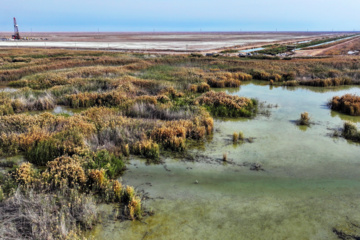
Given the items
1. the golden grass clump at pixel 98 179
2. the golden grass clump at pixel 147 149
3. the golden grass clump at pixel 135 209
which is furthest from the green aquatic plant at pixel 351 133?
the golden grass clump at pixel 98 179

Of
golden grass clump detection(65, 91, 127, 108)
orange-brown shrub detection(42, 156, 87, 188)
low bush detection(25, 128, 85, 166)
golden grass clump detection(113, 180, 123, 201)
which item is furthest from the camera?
golden grass clump detection(65, 91, 127, 108)

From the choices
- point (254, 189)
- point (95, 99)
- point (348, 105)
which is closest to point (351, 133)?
point (348, 105)

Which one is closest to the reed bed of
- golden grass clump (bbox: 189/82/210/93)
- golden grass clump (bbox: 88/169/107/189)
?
golden grass clump (bbox: 189/82/210/93)

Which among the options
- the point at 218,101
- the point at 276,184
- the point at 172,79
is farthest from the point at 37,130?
the point at 172,79

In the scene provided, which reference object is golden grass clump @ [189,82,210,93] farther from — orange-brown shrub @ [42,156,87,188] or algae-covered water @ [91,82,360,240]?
orange-brown shrub @ [42,156,87,188]

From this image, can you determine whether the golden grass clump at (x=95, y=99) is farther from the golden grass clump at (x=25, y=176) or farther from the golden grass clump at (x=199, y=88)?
the golden grass clump at (x=25, y=176)

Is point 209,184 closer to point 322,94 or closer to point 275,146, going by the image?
point 275,146

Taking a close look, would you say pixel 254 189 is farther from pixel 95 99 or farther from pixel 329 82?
pixel 329 82
